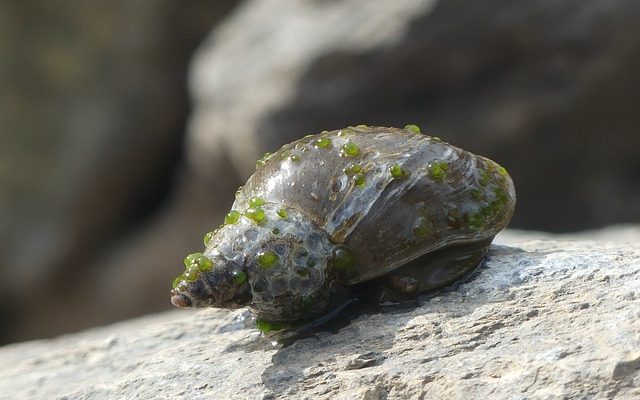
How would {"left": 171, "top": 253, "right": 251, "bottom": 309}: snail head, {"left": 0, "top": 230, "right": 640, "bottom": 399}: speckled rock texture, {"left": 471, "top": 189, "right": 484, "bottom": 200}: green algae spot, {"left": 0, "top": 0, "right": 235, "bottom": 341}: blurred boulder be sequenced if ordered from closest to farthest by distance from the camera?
{"left": 0, "top": 230, "right": 640, "bottom": 399}: speckled rock texture
{"left": 171, "top": 253, "right": 251, "bottom": 309}: snail head
{"left": 471, "top": 189, "right": 484, "bottom": 200}: green algae spot
{"left": 0, "top": 0, "right": 235, "bottom": 341}: blurred boulder

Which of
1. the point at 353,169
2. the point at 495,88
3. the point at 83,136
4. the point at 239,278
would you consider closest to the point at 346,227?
the point at 353,169

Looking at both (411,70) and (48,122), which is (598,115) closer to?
(411,70)

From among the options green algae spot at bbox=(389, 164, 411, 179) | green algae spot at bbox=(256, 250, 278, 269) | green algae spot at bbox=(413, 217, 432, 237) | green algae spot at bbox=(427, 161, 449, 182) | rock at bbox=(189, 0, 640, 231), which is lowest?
green algae spot at bbox=(413, 217, 432, 237)

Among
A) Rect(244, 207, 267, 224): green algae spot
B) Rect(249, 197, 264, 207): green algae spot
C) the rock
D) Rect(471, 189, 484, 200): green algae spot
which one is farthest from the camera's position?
the rock

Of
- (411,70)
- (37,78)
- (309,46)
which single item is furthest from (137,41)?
(411,70)

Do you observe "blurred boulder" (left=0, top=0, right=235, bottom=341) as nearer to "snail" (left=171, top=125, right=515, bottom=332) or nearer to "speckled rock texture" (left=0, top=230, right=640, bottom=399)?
"speckled rock texture" (left=0, top=230, right=640, bottom=399)

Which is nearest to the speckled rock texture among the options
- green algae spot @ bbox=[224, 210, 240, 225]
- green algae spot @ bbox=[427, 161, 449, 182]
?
green algae spot @ bbox=[427, 161, 449, 182]

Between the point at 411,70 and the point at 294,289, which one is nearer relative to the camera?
the point at 294,289
